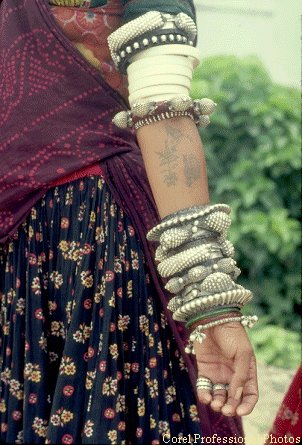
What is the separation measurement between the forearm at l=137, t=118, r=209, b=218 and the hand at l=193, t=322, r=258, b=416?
0.28 meters

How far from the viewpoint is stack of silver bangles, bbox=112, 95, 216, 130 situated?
149 centimetres

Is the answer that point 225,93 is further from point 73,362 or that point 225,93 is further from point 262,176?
point 73,362

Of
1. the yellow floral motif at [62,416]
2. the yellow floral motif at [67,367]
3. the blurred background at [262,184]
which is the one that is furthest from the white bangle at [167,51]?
the blurred background at [262,184]

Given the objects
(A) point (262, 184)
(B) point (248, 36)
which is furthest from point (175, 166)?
(B) point (248, 36)

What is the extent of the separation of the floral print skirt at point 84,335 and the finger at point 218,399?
0.59 feet

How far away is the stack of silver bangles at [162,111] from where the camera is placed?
149cm

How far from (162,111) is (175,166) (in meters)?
0.12

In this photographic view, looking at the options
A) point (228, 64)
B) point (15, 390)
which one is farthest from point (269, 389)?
point (15, 390)

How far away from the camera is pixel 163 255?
1.49 metres

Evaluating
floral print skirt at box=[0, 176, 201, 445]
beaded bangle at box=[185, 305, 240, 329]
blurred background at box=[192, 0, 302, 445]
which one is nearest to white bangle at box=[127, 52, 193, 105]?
floral print skirt at box=[0, 176, 201, 445]

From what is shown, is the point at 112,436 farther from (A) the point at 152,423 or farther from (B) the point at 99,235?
(B) the point at 99,235

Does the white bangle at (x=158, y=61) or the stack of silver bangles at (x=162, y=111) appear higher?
the white bangle at (x=158, y=61)

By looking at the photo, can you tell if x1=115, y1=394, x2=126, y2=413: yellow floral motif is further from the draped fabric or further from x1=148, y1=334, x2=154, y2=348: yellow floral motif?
the draped fabric

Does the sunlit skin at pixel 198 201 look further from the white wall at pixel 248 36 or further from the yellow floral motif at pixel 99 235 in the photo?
the white wall at pixel 248 36
